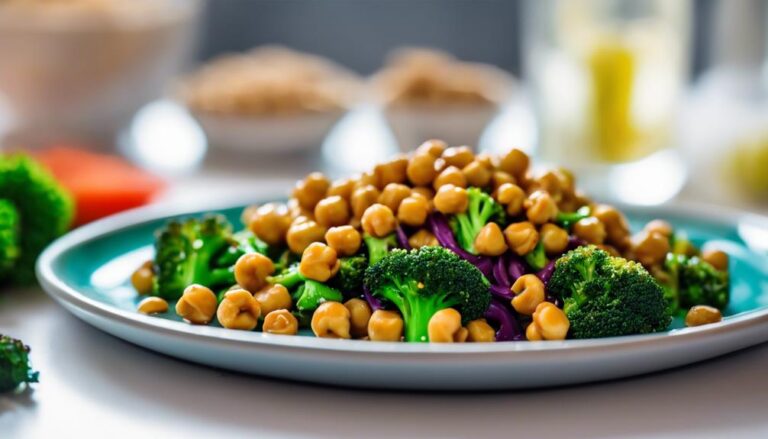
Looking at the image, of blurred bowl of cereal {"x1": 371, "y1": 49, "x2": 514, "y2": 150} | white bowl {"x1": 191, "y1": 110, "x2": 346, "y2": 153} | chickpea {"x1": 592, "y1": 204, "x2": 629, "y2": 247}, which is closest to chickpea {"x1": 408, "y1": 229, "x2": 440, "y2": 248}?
chickpea {"x1": 592, "y1": 204, "x2": 629, "y2": 247}

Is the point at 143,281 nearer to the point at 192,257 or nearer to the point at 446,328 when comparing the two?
the point at 192,257

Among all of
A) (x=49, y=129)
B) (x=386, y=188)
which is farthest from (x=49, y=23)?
(x=386, y=188)

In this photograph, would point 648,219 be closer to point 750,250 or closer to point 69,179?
point 750,250

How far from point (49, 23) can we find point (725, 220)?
2034mm

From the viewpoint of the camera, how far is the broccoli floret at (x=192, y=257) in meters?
1.75

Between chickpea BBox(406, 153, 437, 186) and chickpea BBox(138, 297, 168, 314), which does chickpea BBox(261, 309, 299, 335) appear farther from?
chickpea BBox(406, 153, 437, 186)

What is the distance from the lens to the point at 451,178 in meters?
1.68

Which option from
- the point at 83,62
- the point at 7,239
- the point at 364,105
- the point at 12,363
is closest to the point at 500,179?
the point at 12,363

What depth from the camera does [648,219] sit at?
2209 mm

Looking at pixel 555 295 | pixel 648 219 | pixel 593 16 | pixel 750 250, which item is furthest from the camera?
pixel 593 16

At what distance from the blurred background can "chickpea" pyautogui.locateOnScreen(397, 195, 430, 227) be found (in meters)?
1.09

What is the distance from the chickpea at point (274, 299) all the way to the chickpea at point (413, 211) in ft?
0.70

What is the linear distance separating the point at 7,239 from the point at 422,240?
0.78m

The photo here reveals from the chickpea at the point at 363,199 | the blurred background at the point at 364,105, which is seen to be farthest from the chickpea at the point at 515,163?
the blurred background at the point at 364,105
